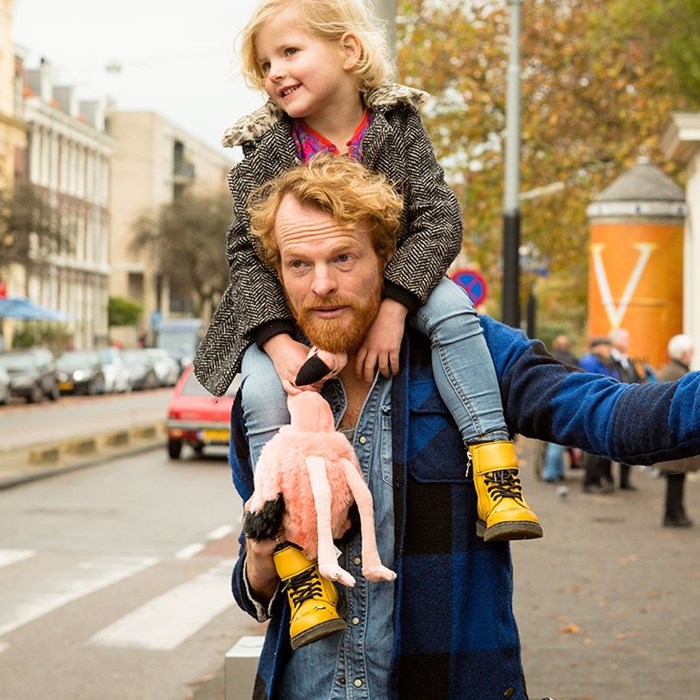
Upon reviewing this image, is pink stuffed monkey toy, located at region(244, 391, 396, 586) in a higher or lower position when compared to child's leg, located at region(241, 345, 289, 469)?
lower

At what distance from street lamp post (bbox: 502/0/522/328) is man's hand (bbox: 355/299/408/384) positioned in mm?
20158

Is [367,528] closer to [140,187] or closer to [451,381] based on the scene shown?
[451,381]

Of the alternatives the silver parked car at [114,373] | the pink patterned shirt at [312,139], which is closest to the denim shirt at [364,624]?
the pink patterned shirt at [312,139]

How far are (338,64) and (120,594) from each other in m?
8.24

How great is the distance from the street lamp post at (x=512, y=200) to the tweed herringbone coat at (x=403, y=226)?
20.0 meters

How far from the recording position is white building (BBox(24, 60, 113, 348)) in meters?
73.1

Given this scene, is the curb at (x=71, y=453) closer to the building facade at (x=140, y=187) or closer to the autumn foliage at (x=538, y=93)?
the autumn foliage at (x=538, y=93)

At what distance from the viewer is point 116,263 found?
323 feet

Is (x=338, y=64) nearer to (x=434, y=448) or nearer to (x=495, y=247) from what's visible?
(x=434, y=448)

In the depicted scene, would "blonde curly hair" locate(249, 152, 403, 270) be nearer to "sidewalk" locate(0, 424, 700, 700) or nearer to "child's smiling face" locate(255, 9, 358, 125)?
"child's smiling face" locate(255, 9, 358, 125)

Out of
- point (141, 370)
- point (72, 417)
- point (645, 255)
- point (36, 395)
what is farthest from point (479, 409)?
point (141, 370)

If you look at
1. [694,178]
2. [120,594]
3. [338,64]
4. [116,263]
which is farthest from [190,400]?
[116,263]

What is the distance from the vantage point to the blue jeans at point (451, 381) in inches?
116

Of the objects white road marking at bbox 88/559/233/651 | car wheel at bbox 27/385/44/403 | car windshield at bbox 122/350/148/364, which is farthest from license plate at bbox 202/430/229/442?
car windshield at bbox 122/350/148/364
